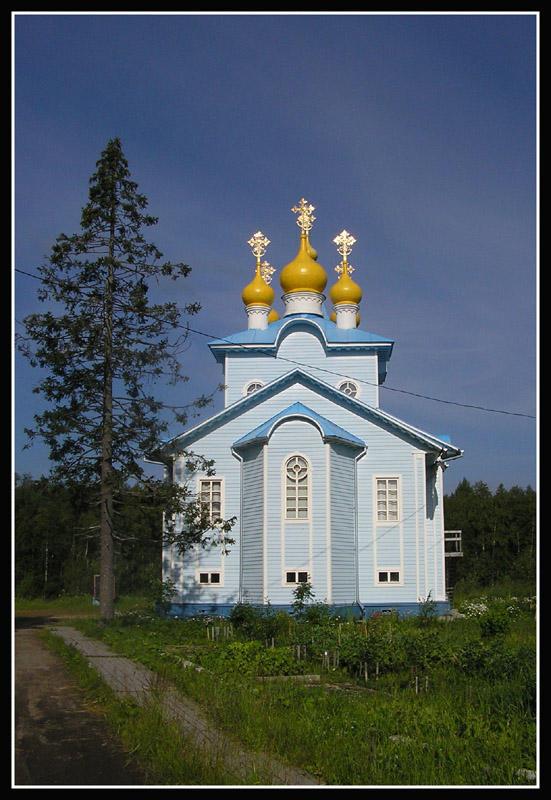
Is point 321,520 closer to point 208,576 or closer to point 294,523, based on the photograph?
point 294,523

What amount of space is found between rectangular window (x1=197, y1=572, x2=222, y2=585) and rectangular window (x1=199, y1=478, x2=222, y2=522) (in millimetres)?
1460

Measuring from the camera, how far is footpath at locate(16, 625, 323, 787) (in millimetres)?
5391

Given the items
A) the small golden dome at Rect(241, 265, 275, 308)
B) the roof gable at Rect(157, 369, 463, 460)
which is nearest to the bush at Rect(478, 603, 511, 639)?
the roof gable at Rect(157, 369, 463, 460)

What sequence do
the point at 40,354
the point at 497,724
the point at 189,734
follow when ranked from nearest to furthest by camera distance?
1. the point at 189,734
2. the point at 497,724
3. the point at 40,354

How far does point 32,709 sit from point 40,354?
27.9 ft

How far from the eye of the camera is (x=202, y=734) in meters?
6.45

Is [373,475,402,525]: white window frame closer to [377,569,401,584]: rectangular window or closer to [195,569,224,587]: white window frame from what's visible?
[377,569,401,584]: rectangular window

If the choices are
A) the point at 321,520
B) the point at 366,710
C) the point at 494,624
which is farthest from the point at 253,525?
the point at 366,710

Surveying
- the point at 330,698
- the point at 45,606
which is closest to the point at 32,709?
the point at 330,698

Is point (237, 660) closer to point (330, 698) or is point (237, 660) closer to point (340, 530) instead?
point (330, 698)

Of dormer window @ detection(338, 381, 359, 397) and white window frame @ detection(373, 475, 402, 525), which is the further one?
dormer window @ detection(338, 381, 359, 397)

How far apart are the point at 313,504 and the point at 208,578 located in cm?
341

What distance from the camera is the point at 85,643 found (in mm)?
13438

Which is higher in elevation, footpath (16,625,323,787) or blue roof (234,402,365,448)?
blue roof (234,402,365,448)
